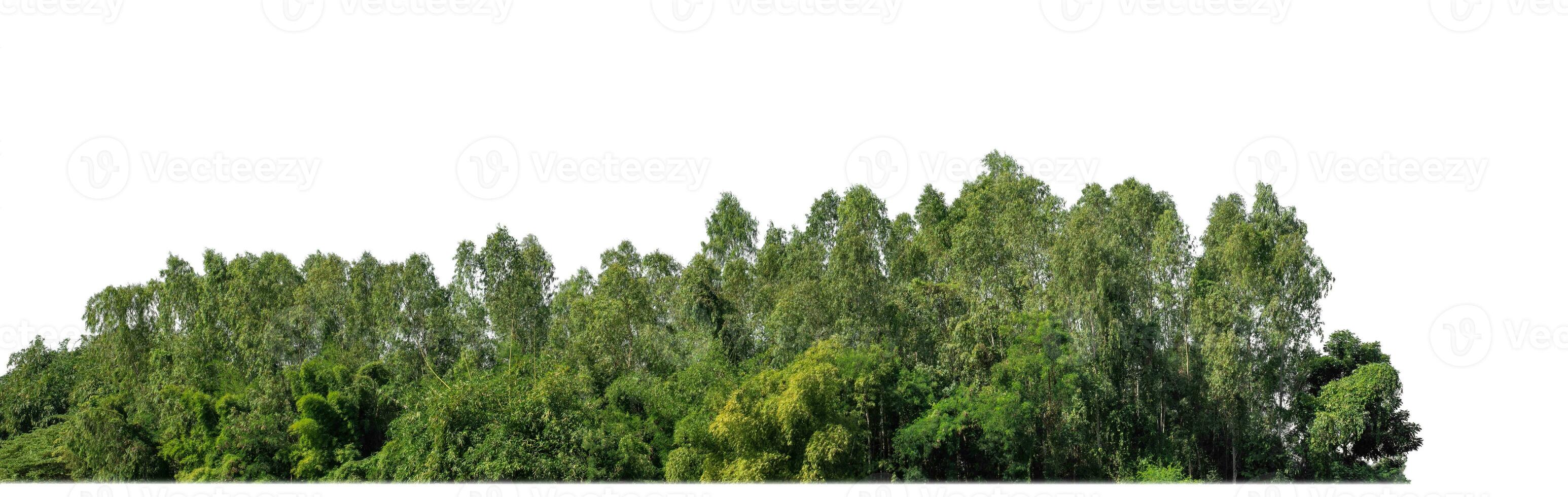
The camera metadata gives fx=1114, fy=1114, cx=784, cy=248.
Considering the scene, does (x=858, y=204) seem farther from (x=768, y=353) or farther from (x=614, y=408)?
(x=614, y=408)

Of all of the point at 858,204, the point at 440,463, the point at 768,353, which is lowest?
the point at 440,463

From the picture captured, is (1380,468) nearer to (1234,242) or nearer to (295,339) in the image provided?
(1234,242)

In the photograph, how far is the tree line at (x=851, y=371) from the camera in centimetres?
2433

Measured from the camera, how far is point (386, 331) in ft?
112

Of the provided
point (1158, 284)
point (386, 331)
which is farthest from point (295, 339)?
point (1158, 284)

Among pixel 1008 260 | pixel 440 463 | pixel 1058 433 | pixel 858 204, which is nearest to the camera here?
pixel 440 463

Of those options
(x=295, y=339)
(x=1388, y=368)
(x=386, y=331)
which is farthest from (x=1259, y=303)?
(x=295, y=339)

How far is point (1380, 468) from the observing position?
2834cm

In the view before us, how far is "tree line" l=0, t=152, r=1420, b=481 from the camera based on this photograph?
958 inches

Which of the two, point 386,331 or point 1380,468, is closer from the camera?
point 1380,468

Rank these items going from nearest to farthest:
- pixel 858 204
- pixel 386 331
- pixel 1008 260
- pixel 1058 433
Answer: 1. pixel 1058 433
2. pixel 1008 260
3. pixel 858 204
4. pixel 386 331

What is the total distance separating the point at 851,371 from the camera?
25781 mm

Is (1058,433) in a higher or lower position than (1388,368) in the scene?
lower

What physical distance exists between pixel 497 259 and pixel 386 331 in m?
5.33
